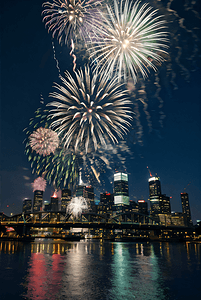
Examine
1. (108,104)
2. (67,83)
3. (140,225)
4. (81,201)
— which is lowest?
(140,225)

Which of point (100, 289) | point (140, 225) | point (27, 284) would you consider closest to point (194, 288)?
point (100, 289)

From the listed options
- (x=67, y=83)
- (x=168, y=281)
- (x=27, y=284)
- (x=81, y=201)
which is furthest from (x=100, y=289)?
(x=81, y=201)

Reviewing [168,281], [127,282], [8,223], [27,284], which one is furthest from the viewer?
[8,223]

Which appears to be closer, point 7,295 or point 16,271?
point 7,295

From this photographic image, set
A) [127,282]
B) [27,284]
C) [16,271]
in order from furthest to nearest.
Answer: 1. [16,271]
2. [127,282]
3. [27,284]

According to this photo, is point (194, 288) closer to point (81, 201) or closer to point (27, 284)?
point (27, 284)

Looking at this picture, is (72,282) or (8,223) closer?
(72,282)

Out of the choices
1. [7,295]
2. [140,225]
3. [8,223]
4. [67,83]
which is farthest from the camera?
[140,225]

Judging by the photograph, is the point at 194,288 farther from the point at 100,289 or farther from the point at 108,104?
the point at 108,104

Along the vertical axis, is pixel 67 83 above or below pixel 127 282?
above
